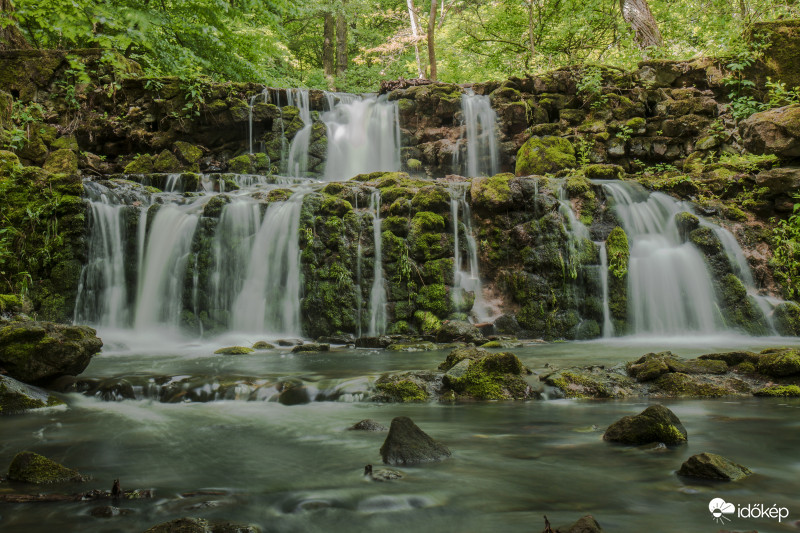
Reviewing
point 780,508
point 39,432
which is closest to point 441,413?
point 780,508

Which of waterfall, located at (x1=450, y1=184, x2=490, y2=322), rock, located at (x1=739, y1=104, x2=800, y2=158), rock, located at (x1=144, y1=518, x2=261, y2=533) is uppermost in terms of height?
rock, located at (x1=739, y1=104, x2=800, y2=158)

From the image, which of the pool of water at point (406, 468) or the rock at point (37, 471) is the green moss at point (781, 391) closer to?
the pool of water at point (406, 468)

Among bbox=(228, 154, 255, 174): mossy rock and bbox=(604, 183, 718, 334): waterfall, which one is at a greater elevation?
bbox=(228, 154, 255, 174): mossy rock

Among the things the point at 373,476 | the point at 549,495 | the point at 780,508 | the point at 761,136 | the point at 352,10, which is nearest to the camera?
the point at 780,508

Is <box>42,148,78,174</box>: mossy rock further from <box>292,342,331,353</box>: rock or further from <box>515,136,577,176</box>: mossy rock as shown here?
<box>515,136,577,176</box>: mossy rock

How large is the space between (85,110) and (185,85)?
Result: 112 inches

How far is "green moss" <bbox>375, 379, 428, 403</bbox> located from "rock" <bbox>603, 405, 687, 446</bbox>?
1.98 meters

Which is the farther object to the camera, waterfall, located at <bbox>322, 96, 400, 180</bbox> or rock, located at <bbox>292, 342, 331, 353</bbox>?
waterfall, located at <bbox>322, 96, 400, 180</bbox>

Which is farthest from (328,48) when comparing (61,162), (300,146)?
(61,162)

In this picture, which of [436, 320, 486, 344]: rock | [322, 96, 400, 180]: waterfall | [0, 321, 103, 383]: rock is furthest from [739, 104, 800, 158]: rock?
[0, 321, 103, 383]: rock

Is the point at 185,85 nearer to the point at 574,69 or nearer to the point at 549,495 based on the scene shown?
the point at 574,69

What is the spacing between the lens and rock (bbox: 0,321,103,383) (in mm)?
4789

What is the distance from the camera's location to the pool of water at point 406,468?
7.36ft

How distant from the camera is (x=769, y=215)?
33.7ft
